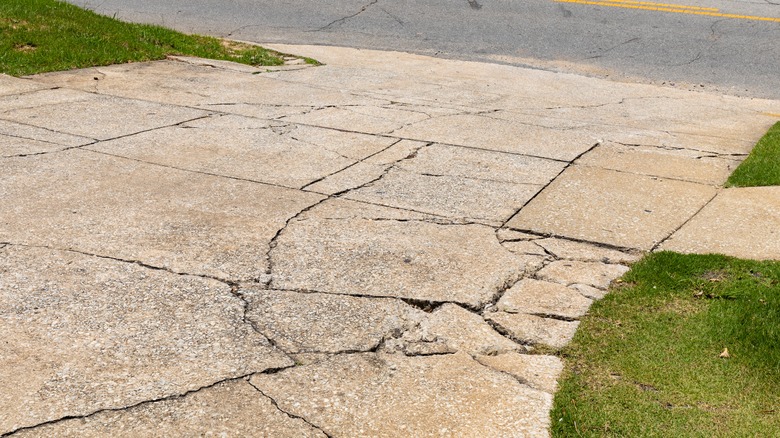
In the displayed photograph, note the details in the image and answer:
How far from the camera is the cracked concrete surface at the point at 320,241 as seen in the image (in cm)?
362

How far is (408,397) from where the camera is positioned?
3643 millimetres

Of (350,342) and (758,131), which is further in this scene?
(758,131)

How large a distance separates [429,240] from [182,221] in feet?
4.97

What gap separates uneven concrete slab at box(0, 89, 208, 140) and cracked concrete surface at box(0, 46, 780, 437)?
0.12ft

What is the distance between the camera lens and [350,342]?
4066 mm

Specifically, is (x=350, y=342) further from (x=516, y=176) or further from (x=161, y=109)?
(x=161, y=109)

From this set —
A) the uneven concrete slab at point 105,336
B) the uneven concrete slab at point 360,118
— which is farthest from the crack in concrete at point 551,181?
the uneven concrete slab at point 105,336

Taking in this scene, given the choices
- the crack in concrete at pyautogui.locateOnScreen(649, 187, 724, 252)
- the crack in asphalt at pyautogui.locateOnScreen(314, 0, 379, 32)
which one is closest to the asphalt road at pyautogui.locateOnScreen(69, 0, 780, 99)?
the crack in asphalt at pyautogui.locateOnScreen(314, 0, 379, 32)

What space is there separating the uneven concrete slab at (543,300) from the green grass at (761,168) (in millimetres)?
2570

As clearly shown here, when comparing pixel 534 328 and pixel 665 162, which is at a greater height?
pixel 665 162

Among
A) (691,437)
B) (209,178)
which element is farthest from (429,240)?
(691,437)

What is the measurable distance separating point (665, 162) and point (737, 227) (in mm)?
1563

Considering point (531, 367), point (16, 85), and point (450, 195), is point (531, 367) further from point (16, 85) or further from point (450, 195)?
point (16, 85)

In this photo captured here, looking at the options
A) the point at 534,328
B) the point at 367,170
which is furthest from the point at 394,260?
the point at 367,170
